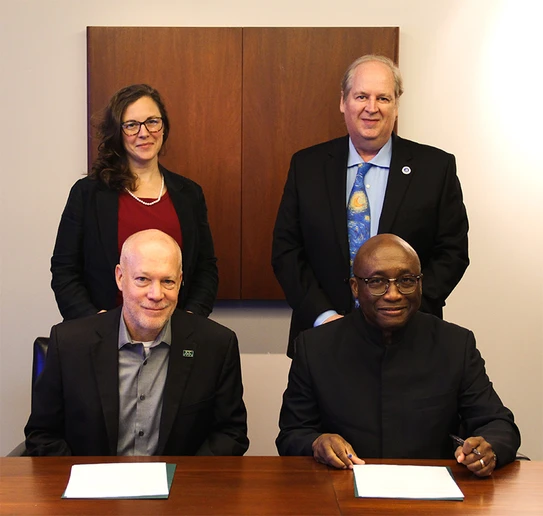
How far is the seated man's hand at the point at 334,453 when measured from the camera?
2277 millimetres

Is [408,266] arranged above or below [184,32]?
below

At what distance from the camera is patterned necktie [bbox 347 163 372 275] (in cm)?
321

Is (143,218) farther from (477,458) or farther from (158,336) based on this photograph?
(477,458)

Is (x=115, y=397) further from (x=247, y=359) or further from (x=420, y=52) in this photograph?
(x=420, y=52)

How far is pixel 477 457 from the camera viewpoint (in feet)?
7.32

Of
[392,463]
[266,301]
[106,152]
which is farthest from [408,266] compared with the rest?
[266,301]

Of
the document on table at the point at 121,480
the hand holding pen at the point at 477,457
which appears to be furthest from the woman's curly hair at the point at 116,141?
the hand holding pen at the point at 477,457

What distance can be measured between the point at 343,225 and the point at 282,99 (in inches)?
47.2

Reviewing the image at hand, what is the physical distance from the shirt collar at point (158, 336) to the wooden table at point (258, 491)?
0.48 meters

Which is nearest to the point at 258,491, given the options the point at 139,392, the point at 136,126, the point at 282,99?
the point at 139,392

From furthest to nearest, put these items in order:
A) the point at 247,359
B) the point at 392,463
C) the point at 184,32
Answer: the point at 247,359
the point at 184,32
the point at 392,463

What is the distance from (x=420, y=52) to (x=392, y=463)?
2.42 m

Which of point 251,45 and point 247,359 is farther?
point 247,359

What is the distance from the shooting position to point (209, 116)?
419 centimetres
